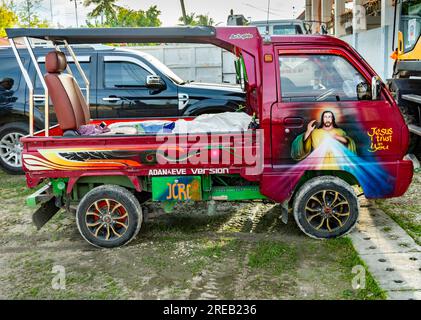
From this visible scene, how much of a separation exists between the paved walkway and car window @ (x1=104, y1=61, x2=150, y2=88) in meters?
4.29

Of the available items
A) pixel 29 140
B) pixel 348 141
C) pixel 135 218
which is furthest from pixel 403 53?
pixel 29 140

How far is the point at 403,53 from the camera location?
8992mm

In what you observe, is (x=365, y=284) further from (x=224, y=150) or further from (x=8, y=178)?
(x=8, y=178)

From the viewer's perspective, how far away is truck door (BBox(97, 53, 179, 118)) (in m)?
7.83

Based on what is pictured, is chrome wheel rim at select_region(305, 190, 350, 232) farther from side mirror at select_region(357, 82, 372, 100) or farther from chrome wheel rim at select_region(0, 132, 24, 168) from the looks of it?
chrome wheel rim at select_region(0, 132, 24, 168)

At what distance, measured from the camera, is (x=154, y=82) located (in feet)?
25.4

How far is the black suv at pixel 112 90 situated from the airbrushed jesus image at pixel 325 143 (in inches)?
127

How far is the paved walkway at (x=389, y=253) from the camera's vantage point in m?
3.88

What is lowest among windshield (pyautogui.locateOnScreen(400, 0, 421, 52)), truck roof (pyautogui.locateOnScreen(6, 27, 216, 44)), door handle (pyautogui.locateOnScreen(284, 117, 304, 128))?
door handle (pyautogui.locateOnScreen(284, 117, 304, 128))

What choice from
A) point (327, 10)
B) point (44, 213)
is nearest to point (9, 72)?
point (44, 213)

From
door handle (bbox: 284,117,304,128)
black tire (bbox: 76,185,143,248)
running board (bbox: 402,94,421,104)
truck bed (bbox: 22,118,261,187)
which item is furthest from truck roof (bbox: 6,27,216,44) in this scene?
running board (bbox: 402,94,421,104)

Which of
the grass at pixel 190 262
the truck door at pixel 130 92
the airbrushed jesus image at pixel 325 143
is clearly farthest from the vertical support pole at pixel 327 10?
the airbrushed jesus image at pixel 325 143

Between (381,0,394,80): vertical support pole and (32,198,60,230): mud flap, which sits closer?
(32,198,60,230): mud flap

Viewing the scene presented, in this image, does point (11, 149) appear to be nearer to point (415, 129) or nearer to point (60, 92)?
point (60, 92)
